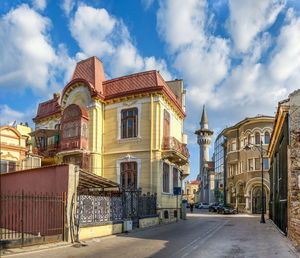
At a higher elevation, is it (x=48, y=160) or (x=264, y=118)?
(x=264, y=118)

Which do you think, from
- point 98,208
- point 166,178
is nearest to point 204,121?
point 166,178

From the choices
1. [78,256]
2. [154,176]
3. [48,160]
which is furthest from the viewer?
[48,160]

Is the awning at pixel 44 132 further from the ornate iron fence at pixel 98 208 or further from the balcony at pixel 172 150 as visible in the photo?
the ornate iron fence at pixel 98 208

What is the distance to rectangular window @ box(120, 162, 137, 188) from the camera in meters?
24.5

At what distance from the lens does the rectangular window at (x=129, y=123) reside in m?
25.0

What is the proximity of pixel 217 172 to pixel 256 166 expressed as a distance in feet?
117

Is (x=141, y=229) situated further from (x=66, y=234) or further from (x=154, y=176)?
(x=66, y=234)

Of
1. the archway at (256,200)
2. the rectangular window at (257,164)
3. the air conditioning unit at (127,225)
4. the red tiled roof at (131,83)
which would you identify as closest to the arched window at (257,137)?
the rectangular window at (257,164)

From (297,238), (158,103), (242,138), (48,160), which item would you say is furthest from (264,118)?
(297,238)

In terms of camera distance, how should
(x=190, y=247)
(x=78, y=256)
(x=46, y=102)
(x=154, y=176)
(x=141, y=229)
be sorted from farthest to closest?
1. (x=46, y=102)
2. (x=154, y=176)
3. (x=141, y=229)
4. (x=190, y=247)
5. (x=78, y=256)

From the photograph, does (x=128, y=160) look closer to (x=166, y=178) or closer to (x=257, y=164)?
(x=166, y=178)

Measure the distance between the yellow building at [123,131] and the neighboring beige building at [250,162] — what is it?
23322 mm

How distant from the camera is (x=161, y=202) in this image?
24609 mm

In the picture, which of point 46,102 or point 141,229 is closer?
point 141,229
